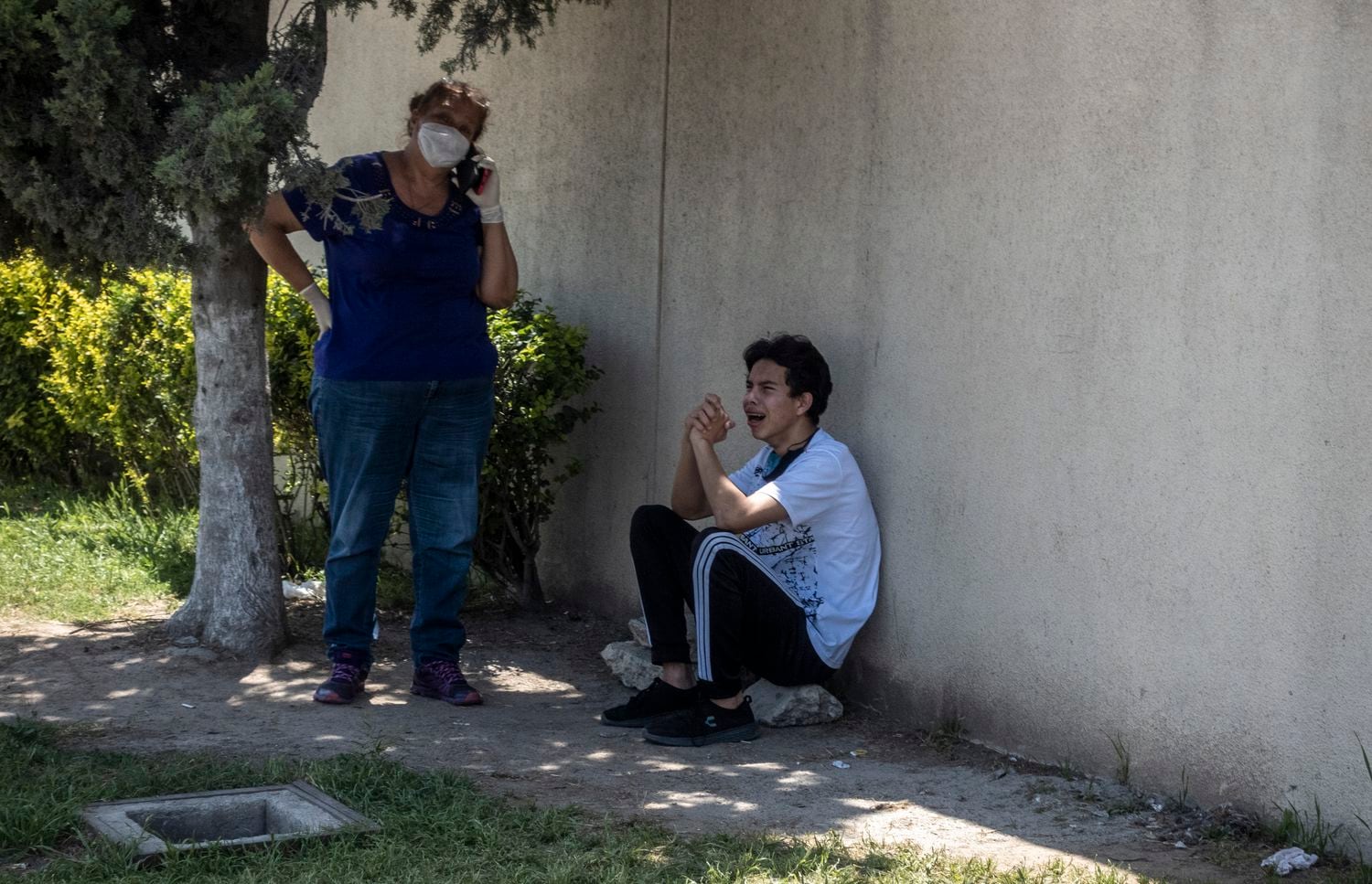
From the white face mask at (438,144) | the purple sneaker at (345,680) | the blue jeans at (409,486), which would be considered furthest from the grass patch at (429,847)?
the white face mask at (438,144)

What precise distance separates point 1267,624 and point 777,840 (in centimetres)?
128

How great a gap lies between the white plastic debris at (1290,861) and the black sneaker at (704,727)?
165 centimetres

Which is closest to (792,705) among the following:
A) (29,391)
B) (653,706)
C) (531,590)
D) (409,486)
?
(653,706)

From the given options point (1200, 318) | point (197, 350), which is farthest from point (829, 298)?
point (197, 350)

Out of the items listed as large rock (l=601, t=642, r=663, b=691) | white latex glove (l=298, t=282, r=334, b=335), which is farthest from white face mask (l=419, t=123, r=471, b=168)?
large rock (l=601, t=642, r=663, b=691)

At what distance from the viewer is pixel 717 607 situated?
4539mm

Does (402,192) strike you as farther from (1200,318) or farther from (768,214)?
(1200,318)

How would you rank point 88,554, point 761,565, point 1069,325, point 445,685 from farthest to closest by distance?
point 88,554
point 445,685
point 761,565
point 1069,325

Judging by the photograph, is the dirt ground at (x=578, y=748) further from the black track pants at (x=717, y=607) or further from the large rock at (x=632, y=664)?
the black track pants at (x=717, y=607)

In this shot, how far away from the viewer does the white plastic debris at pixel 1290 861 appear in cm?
342

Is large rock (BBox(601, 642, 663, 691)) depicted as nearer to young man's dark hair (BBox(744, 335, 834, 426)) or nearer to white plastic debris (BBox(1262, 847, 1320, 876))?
young man's dark hair (BBox(744, 335, 834, 426))

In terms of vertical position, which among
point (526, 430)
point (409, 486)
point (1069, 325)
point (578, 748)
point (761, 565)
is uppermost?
point (1069, 325)

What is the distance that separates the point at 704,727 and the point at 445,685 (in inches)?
37.0

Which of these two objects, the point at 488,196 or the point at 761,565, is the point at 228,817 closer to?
the point at 761,565
